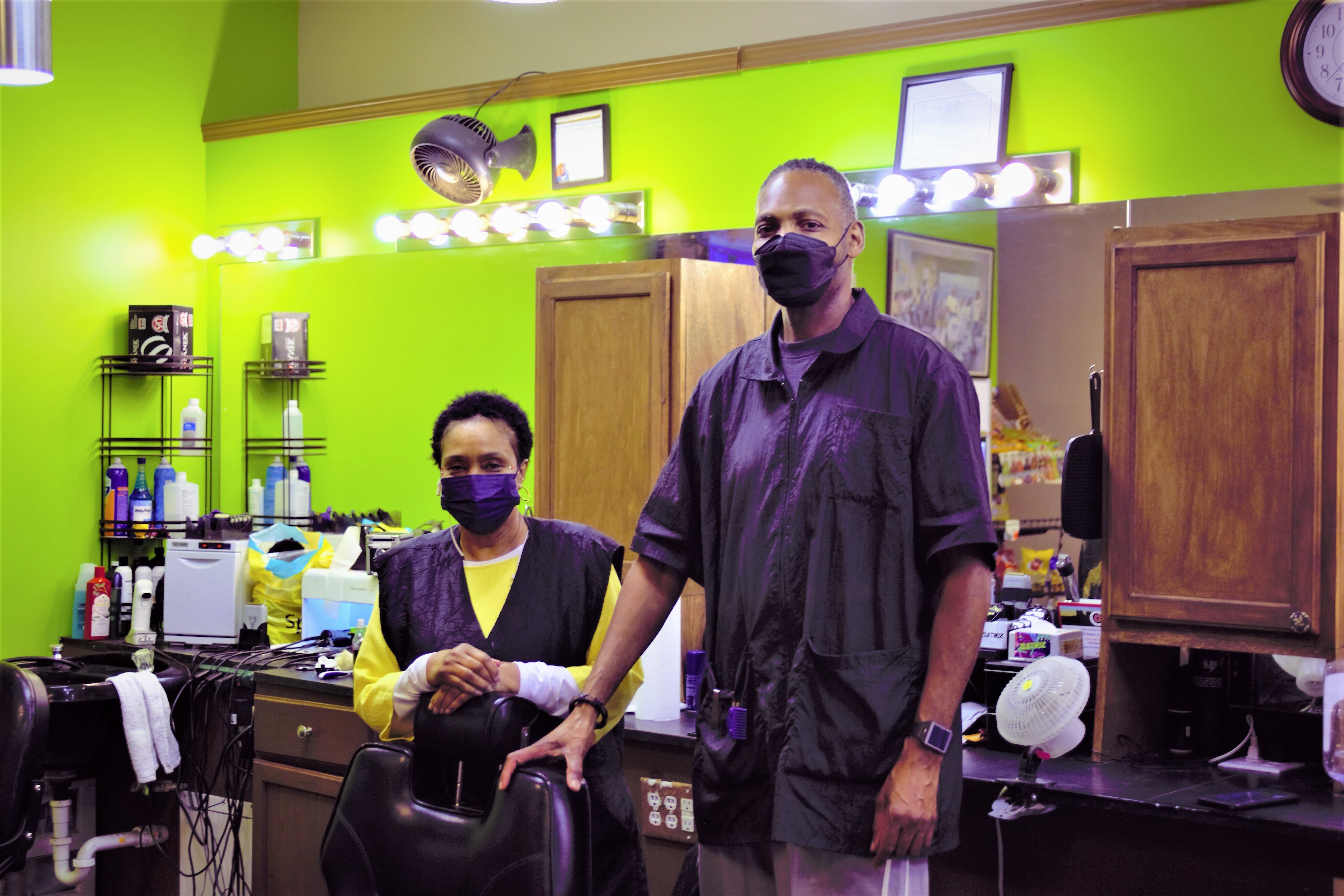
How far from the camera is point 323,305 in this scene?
461 cm

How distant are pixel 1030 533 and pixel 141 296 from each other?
3301mm

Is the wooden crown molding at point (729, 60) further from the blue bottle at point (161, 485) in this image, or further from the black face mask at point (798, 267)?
the black face mask at point (798, 267)

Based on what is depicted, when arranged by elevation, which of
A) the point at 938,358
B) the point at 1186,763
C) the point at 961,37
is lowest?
the point at 1186,763

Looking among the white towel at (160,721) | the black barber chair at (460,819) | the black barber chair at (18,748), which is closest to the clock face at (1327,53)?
the black barber chair at (460,819)

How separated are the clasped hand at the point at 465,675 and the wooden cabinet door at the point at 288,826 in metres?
1.45

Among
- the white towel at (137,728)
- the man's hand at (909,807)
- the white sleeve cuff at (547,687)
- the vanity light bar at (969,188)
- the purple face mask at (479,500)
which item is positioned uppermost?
the vanity light bar at (969,188)

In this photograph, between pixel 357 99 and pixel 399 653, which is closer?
pixel 399 653

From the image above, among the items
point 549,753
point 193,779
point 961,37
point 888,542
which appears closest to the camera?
point 888,542

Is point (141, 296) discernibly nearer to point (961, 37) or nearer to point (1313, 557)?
point (961, 37)

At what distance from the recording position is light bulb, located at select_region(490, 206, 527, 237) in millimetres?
4207

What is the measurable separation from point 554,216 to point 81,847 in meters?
2.49

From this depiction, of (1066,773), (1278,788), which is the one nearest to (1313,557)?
(1278,788)

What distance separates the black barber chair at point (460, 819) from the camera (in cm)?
167

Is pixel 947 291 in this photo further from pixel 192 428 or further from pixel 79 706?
pixel 192 428
